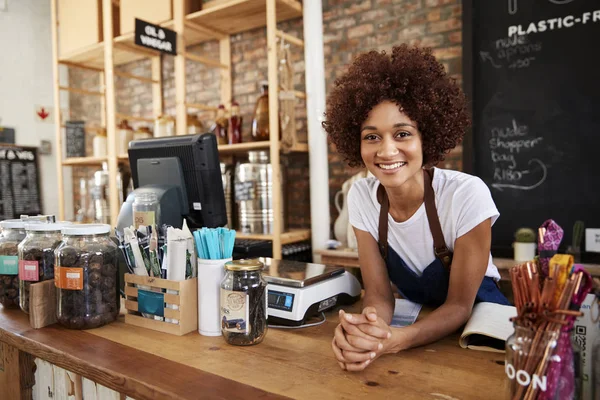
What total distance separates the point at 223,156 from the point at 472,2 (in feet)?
6.61

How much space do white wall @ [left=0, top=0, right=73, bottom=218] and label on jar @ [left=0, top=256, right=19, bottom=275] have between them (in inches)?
149

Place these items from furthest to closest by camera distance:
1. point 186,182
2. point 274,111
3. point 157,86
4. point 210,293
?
point 157,86
point 274,111
point 186,182
point 210,293

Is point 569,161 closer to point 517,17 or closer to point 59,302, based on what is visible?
point 517,17

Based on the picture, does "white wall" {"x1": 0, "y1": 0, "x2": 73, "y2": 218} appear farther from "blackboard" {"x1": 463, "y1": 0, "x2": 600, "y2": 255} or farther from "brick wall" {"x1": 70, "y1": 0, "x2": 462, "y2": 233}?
"blackboard" {"x1": 463, "y1": 0, "x2": 600, "y2": 255}

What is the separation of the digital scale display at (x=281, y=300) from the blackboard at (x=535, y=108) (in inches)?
68.2

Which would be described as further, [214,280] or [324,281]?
[324,281]

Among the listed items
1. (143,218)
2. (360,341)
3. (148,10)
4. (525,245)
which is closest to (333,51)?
(148,10)

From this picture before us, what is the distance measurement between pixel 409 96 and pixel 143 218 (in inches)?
33.3

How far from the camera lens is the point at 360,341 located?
0.94m

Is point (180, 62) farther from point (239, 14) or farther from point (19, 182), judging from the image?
point (19, 182)

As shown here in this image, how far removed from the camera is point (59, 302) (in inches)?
49.0

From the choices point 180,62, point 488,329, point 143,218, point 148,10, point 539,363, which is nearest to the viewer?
point 539,363

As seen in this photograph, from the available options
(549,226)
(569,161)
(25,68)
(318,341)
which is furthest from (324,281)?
(25,68)

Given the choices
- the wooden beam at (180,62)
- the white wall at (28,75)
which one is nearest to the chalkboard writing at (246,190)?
the wooden beam at (180,62)
